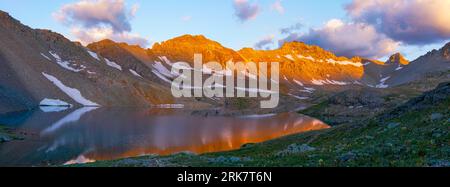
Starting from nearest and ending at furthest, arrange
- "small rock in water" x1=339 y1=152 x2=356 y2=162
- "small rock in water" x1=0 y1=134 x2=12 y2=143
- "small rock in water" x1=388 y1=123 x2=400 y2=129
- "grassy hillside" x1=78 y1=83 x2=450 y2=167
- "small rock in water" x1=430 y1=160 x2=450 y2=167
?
"small rock in water" x1=430 y1=160 x2=450 y2=167, "grassy hillside" x1=78 y1=83 x2=450 y2=167, "small rock in water" x1=339 y1=152 x2=356 y2=162, "small rock in water" x1=388 y1=123 x2=400 y2=129, "small rock in water" x1=0 y1=134 x2=12 y2=143

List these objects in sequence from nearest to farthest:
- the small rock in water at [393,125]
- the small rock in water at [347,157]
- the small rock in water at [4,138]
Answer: the small rock in water at [347,157]
the small rock in water at [393,125]
the small rock in water at [4,138]

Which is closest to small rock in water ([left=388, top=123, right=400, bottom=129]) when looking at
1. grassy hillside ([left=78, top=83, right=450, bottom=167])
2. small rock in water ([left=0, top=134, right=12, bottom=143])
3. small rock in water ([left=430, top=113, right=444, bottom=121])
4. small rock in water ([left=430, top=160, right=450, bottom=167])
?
grassy hillside ([left=78, top=83, right=450, bottom=167])

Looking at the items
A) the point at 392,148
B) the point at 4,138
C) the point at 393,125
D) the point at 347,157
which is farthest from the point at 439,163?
the point at 4,138

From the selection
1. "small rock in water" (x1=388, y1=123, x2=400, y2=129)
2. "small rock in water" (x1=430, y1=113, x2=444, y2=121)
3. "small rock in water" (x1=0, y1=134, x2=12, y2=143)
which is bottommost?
"small rock in water" (x1=0, y1=134, x2=12, y2=143)

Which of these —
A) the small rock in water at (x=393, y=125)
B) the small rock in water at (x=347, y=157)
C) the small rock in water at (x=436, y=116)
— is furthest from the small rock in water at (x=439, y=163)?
the small rock in water at (x=393, y=125)

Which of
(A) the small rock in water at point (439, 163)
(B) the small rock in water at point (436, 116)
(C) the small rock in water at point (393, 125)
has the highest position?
(B) the small rock in water at point (436, 116)

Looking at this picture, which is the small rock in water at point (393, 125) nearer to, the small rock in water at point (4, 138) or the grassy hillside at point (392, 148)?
the grassy hillside at point (392, 148)

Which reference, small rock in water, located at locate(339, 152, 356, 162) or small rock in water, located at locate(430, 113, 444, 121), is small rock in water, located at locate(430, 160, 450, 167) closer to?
small rock in water, located at locate(339, 152, 356, 162)

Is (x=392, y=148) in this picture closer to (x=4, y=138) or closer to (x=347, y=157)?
(x=347, y=157)

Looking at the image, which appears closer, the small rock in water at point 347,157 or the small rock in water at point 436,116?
the small rock in water at point 347,157
